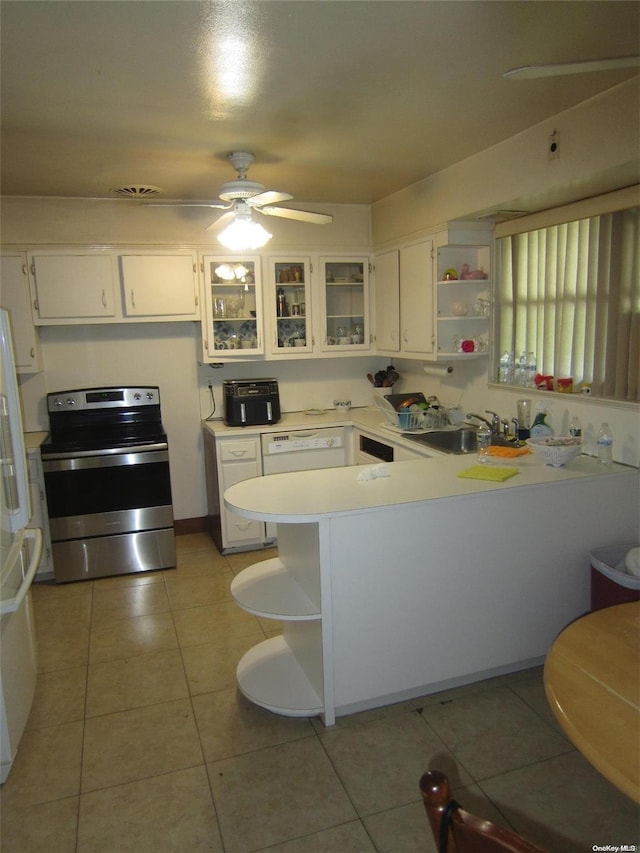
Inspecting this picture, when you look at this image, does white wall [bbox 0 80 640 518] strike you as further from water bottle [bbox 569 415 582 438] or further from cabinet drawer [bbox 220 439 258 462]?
cabinet drawer [bbox 220 439 258 462]

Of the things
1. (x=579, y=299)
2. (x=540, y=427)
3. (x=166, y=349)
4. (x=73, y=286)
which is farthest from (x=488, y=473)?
(x=73, y=286)

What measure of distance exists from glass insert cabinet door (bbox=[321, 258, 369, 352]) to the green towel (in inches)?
76.7

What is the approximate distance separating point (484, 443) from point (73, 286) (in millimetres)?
2773

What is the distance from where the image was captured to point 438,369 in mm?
4016

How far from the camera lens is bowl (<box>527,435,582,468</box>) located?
266 centimetres

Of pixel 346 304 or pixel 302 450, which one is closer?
pixel 302 450

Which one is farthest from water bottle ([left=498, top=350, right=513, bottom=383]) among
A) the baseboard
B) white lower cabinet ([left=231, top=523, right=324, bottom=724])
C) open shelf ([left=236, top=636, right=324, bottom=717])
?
the baseboard

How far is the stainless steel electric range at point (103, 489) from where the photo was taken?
145 inches

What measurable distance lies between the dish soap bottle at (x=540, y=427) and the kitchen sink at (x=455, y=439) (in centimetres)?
56

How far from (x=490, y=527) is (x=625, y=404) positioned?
2.96ft

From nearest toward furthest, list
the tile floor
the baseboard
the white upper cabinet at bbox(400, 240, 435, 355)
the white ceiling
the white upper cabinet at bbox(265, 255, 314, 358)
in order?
the white ceiling, the tile floor, the white upper cabinet at bbox(400, 240, 435, 355), the white upper cabinet at bbox(265, 255, 314, 358), the baseboard

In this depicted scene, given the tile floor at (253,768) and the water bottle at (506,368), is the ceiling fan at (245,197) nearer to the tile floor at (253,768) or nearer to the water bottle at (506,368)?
the water bottle at (506,368)

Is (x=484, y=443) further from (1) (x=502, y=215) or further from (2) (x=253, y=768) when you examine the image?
(2) (x=253, y=768)

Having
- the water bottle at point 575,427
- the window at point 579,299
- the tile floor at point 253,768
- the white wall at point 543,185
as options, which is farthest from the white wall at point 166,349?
the water bottle at point 575,427
